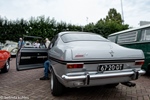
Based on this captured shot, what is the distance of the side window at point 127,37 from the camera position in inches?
238

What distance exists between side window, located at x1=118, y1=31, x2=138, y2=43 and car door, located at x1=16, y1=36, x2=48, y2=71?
3.62 metres

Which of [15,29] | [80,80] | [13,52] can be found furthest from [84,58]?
[15,29]

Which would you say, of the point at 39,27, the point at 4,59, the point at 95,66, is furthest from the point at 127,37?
the point at 39,27

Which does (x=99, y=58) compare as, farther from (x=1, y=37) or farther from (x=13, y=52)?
(x=1, y=37)

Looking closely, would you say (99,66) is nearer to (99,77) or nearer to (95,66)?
(95,66)

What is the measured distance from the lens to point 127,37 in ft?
22.1

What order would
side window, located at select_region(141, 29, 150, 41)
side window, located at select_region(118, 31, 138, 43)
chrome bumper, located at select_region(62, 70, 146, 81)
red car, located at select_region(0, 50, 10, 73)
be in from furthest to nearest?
1. side window, located at select_region(118, 31, 138, 43)
2. side window, located at select_region(141, 29, 150, 41)
3. red car, located at select_region(0, 50, 10, 73)
4. chrome bumper, located at select_region(62, 70, 146, 81)

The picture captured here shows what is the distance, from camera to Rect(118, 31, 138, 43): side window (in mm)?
6045

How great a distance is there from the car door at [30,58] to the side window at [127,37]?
11.9 ft

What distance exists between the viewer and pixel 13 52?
12.2 m

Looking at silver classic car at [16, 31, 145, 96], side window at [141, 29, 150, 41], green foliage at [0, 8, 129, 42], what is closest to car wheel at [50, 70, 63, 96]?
silver classic car at [16, 31, 145, 96]

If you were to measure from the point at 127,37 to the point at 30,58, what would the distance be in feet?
14.4

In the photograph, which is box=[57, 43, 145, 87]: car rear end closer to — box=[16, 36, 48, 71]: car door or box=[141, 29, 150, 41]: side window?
box=[16, 36, 48, 71]: car door

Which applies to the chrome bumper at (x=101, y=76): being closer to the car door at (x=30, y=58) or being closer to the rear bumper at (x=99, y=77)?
the rear bumper at (x=99, y=77)
